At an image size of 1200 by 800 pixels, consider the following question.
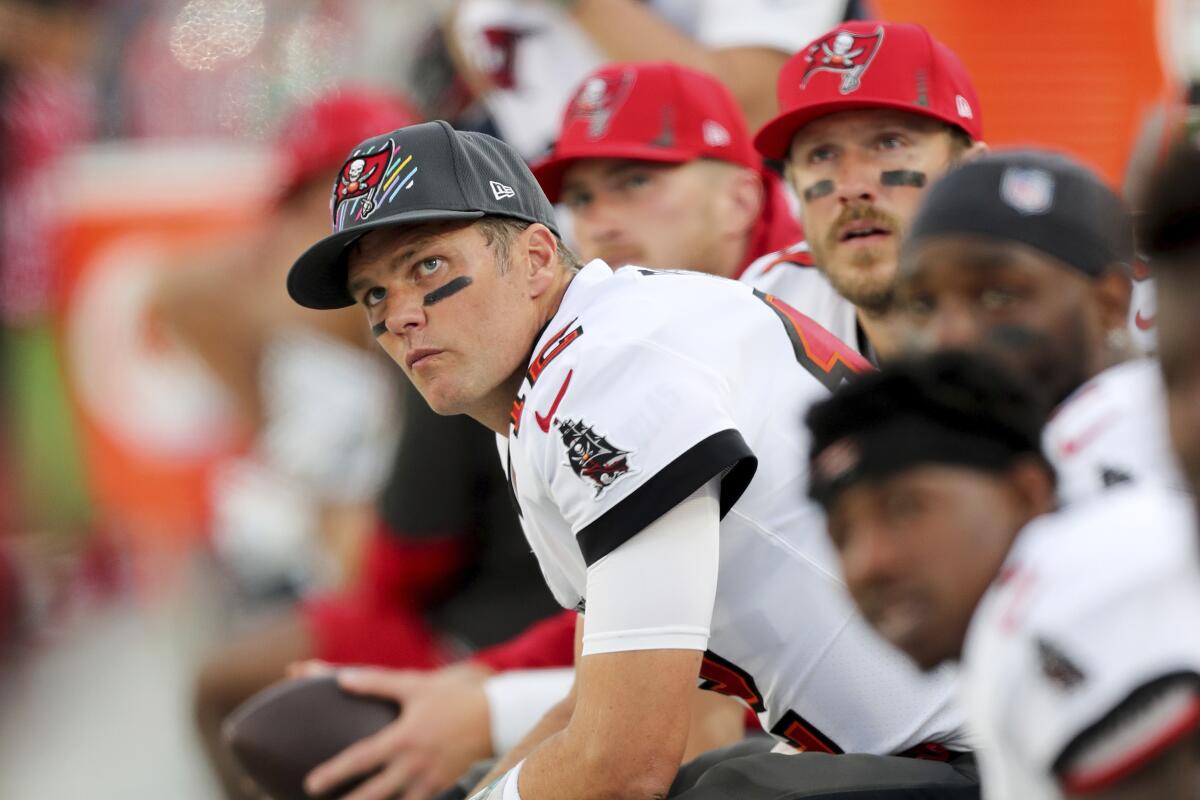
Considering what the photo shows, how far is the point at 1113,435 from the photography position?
182cm

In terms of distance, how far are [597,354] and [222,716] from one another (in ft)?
7.39

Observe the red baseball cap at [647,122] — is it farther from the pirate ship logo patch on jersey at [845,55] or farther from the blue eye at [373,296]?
the blue eye at [373,296]

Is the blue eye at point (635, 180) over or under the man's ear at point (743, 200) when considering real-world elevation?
over

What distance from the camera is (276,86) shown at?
733 cm

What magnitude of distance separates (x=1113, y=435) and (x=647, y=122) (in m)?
1.70

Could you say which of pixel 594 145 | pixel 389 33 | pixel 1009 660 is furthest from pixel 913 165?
pixel 389 33

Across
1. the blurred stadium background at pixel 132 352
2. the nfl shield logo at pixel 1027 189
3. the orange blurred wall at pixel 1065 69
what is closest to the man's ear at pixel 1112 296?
the nfl shield logo at pixel 1027 189

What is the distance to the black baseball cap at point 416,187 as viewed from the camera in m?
2.37

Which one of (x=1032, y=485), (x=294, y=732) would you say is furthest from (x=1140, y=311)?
(x=294, y=732)

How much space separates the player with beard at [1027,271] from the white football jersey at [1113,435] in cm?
8

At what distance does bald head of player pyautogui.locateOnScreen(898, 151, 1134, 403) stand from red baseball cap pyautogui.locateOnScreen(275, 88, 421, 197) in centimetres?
316

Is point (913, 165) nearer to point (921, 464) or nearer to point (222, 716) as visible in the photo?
point (921, 464)

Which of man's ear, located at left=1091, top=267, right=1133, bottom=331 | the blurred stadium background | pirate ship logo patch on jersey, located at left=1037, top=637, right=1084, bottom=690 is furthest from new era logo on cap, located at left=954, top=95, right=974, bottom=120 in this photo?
the blurred stadium background

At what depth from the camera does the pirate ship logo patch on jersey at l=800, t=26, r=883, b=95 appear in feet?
9.54
